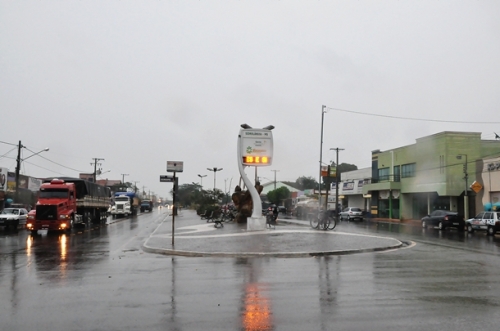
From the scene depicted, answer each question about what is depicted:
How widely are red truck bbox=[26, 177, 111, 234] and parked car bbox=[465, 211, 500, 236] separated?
2703cm

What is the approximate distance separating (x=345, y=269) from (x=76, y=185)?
87.0 feet

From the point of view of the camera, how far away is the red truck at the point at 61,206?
29031 millimetres

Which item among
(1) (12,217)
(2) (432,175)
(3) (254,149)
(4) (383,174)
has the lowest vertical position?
(1) (12,217)

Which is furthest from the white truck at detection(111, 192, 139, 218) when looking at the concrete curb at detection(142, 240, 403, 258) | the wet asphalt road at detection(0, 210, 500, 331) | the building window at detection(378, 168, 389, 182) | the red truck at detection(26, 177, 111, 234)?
the wet asphalt road at detection(0, 210, 500, 331)

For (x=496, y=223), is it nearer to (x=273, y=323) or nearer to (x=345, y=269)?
(x=345, y=269)

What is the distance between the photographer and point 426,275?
1200cm

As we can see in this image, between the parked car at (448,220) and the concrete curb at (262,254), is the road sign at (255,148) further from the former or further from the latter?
the parked car at (448,220)

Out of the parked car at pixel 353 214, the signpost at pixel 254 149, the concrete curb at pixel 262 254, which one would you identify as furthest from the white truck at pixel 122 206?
the concrete curb at pixel 262 254

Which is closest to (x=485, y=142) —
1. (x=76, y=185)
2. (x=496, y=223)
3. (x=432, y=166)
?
(x=432, y=166)

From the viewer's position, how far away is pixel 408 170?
56.2 metres

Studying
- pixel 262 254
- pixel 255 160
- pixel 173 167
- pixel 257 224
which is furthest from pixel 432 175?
pixel 262 254

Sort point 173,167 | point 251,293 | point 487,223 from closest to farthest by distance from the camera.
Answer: point 251,293
point 173,167
point 487,223

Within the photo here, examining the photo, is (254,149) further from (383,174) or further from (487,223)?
(383,174)

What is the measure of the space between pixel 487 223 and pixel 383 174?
31.1 m
